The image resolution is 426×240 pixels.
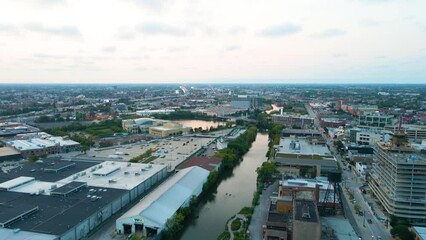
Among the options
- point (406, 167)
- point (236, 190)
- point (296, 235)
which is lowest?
point (236, 190)

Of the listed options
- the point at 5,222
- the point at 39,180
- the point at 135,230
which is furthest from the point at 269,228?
the point at 39,180

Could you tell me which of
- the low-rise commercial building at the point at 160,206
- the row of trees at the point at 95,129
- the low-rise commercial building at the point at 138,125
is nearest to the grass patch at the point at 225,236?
the low-rise commercial building at the point at 160,206

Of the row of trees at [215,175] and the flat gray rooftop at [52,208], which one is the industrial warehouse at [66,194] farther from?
the row of trees at [215,175]

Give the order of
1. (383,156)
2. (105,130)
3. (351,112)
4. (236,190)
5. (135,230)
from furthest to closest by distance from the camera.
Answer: (351,112) < (105,130) < (236,190) < (383,156) < (135,230)

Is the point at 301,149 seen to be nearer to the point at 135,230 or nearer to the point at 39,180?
the point at 135,230

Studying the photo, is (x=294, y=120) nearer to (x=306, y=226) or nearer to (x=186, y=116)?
(x=186, y=116)

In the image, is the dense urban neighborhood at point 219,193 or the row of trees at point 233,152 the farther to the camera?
the row of trees at point 233,152
